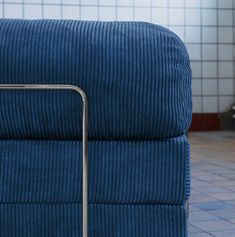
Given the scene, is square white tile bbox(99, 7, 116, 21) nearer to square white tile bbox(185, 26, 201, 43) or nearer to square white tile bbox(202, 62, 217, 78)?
square white tile bbox(185, 26, 201, 43)

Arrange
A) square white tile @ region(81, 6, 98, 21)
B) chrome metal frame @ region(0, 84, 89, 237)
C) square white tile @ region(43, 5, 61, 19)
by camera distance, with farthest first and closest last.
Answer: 1. square white tile @ region(81, 6, 98, 21)
2. square white tile @ region(43, 5, 61, 19)
3. chrome metal frame @ region(0, 84, 89, 237)

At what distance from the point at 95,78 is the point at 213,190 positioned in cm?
197

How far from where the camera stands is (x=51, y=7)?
283 inches

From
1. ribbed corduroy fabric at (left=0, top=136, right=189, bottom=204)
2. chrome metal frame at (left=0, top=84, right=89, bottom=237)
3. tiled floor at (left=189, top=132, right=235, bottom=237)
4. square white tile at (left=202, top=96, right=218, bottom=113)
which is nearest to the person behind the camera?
chrome metal frame at (left=0, top=84, right=89, bottom=237)

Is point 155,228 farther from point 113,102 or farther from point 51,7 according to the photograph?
point 51,7

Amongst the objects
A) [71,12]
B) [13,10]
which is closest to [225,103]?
[71,12]

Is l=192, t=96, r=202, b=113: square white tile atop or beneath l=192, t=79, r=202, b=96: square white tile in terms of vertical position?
beneath

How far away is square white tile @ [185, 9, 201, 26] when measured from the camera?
7621mm

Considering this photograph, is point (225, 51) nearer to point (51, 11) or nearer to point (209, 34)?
point (209, 34)

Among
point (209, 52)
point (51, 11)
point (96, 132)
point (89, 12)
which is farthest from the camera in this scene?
point (209, 52)

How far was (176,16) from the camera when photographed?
759 centimetres

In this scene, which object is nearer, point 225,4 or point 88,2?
point 88,2

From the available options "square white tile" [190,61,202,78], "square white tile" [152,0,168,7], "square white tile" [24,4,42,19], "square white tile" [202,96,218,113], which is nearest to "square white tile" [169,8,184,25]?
"square white tile" [152,0,168,7]

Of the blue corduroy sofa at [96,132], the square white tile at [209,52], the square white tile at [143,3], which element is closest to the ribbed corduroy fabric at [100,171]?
the blue corduroy sofa at [96,132]
